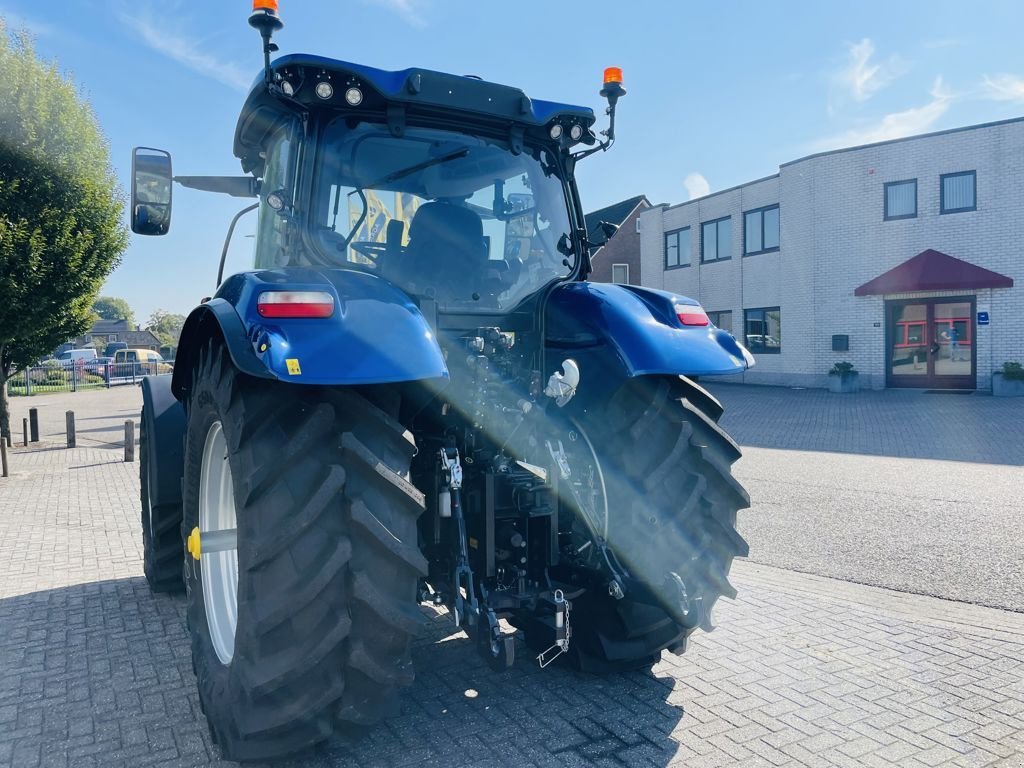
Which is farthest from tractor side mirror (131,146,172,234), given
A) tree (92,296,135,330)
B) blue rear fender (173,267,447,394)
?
tree (92,296,135,330)

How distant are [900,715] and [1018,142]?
20.6m

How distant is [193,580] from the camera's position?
3.22 m

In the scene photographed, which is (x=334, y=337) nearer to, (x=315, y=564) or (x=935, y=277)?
(x=315, y=564)

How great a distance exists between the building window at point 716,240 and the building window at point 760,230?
2.82 feet

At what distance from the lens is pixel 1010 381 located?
18.5m

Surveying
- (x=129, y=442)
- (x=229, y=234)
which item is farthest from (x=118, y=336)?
(x=229, y=234)

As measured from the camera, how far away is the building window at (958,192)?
19748 mm

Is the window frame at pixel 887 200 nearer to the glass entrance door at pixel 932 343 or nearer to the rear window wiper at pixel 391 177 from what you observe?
the glass entrance door at pixel 932 343

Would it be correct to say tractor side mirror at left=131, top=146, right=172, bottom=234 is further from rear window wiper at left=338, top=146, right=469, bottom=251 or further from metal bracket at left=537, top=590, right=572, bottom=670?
metal bracket at left=537, top=590, right=572, bottom=670

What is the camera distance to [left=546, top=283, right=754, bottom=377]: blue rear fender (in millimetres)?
3129

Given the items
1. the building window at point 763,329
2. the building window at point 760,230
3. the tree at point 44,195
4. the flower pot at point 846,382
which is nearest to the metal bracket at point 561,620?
the tree at point 44,195

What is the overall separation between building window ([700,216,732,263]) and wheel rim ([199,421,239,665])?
2547 cm

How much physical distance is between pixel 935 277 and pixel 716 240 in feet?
29.4

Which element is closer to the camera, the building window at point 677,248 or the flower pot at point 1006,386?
the flower pot at point 1006,386
